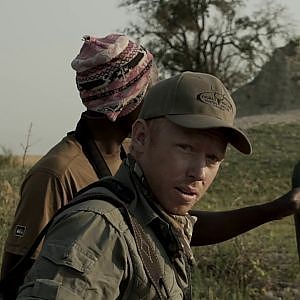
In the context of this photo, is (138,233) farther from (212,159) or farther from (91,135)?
(91,135)

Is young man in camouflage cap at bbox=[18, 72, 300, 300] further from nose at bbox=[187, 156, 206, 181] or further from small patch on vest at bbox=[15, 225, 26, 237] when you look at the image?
small patch on vest at bbox=[15, 225, 26, 237]

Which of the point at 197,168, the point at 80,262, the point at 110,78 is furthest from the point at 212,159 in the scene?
the point at 110,78

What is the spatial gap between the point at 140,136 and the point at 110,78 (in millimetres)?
796

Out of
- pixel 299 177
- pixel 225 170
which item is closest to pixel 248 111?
pixel 225 170

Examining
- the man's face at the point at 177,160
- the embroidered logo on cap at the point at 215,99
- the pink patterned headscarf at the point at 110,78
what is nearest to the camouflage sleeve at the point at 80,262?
the man's face at the point at 177,160

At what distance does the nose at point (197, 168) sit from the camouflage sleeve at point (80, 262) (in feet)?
0.86

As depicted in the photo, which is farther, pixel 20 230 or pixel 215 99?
pixel 20 230

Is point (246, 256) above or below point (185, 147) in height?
below

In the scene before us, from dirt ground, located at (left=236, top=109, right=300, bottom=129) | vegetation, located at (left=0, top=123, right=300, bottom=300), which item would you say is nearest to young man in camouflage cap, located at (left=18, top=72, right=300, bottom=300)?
vegetation, located at (left=0, top=123, right=300, bottom=300)

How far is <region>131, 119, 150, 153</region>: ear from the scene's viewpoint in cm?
204

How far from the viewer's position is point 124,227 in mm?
1849

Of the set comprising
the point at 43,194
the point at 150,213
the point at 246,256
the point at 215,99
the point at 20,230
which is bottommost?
the point at 246,256

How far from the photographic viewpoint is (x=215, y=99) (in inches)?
79.0

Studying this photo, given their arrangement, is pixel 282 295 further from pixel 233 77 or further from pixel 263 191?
pixel 233 77
